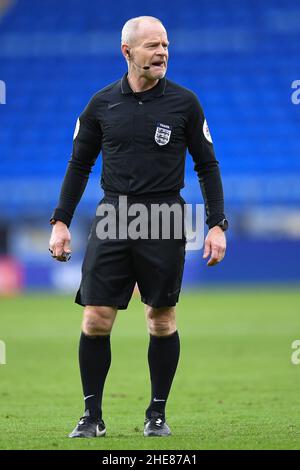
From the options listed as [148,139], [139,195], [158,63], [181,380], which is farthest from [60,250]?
[181,380]

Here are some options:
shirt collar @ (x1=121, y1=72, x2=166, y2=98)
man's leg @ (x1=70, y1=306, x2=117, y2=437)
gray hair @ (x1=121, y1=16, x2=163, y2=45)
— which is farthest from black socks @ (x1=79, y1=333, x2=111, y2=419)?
gray hair @ (x1=121, y1=16, x2=163, y2=45)

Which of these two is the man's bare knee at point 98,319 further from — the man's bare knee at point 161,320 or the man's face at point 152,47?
the man's face at point 152,47

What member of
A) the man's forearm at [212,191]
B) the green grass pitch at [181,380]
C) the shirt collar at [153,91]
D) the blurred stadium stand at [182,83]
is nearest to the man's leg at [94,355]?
the green grass pitch at [181,380]

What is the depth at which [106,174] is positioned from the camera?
5297 millimetres

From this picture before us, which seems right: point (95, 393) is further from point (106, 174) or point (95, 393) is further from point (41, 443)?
point (106, 174)

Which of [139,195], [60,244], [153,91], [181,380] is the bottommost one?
[181,380]

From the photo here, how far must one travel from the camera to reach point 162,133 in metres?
5.18

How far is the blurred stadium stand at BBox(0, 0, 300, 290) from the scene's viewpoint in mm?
23734

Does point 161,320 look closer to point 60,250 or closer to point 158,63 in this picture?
point 60,250

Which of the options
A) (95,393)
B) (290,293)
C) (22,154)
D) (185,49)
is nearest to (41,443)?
(95,393)

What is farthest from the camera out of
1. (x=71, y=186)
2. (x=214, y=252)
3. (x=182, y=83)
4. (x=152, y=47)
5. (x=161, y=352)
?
(x=182, y=83)

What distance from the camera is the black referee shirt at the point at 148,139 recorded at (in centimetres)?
519

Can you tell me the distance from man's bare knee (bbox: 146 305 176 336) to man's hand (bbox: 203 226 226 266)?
0.35 meters

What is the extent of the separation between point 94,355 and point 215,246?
0.84m
